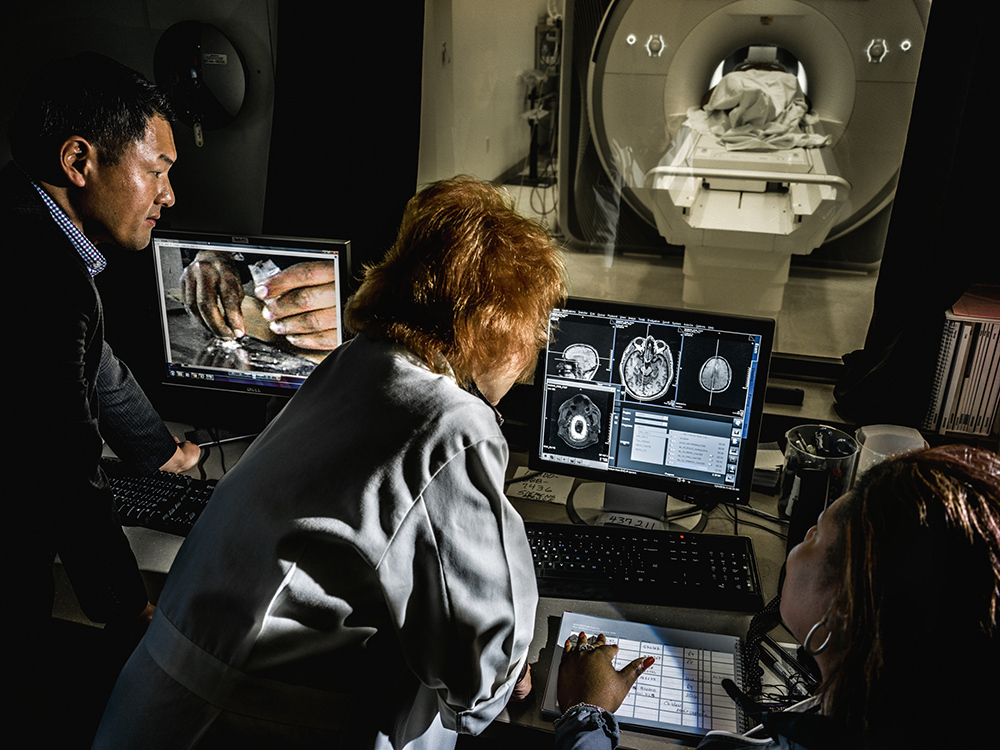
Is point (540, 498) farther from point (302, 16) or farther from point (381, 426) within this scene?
point (302, 16)

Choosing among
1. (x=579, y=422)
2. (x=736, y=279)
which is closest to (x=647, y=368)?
(x=579, y=422)

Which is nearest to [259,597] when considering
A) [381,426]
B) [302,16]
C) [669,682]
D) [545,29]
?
[381,426]

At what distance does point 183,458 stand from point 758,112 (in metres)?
2.10

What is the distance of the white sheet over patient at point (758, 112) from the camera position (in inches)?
95.2

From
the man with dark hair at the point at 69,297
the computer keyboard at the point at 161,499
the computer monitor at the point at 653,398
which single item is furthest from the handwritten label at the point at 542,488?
the man with dark hair at the point at 69,297

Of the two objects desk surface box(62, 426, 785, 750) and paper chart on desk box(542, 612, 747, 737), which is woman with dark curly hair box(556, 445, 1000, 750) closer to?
paper chart on desk box(542, 612, 747, 737)

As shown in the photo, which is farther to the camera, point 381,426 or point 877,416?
point 877,416

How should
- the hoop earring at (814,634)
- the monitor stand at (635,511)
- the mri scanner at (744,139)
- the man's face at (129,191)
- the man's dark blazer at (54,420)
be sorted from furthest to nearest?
the mri scanner at (744,139) → the monitor stand at (635,511) → the man's face at (129,191) → the man's dark blazer at (54,420) → the hoop earring at (814,634)

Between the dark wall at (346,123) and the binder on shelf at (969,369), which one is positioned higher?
the dark wall at (346,123)

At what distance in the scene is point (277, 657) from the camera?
2.97 ft

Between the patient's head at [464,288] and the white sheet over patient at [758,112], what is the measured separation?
1.70 metres

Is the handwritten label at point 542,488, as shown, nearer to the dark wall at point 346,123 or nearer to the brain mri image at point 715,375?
the brain mri image at point 715,375

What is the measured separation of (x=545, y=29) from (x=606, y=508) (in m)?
1.56

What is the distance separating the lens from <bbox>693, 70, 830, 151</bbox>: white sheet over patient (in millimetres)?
2418
